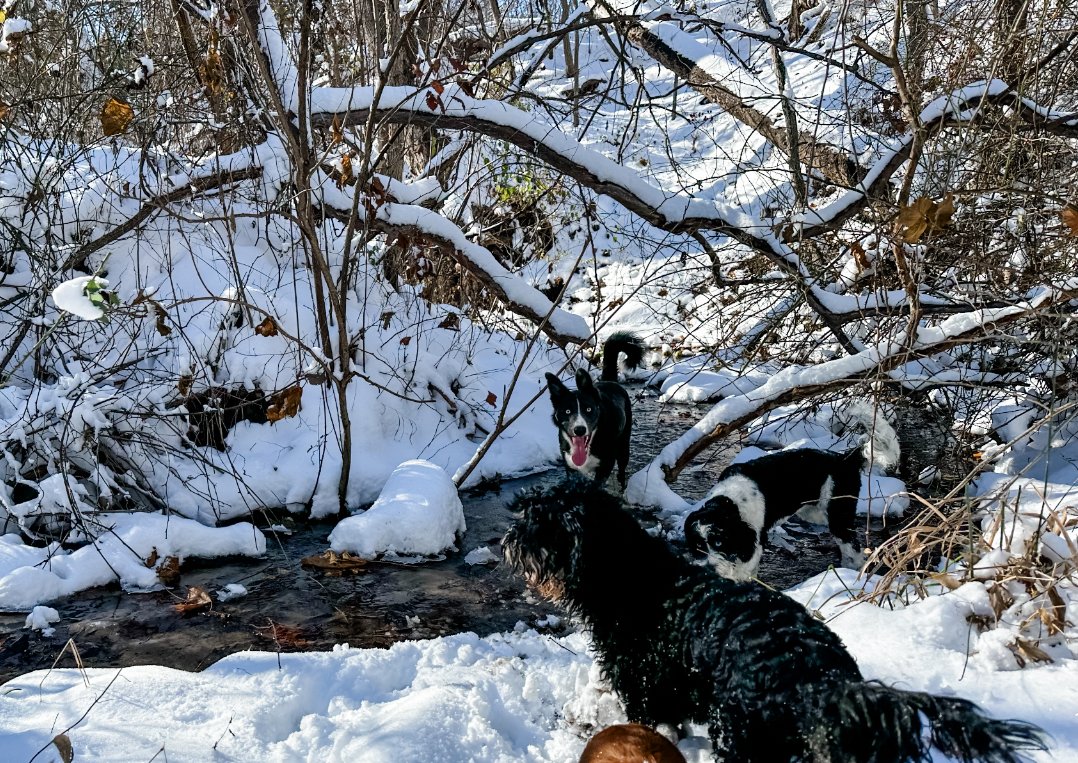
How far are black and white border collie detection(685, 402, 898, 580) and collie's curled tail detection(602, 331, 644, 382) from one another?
5.76 ft

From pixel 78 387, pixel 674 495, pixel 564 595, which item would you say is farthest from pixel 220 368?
pixel 564 595

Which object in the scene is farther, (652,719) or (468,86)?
(468,86)

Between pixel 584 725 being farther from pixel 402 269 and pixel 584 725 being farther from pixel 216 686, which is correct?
pixel 402 269

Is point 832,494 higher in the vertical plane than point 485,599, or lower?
higher

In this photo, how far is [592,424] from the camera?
5395 mm

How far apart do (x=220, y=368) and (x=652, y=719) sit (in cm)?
445

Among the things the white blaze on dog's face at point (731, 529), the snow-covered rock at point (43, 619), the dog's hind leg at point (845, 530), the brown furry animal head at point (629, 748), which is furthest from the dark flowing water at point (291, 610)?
the brown furry animal head at point (629, 748)

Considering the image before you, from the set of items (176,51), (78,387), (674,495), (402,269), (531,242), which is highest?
(176,51)

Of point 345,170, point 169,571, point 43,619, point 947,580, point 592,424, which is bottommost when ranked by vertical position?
point 43,619

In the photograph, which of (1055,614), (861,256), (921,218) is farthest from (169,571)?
(861,256)

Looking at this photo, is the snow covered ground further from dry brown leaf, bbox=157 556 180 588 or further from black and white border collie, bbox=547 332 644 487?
black and white border collie, bbox=547 332 644 487

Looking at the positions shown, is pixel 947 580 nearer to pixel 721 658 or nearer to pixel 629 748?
pixel 721 658

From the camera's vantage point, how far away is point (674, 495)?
5531 mm

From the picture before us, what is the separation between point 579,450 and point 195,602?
8.59ft
